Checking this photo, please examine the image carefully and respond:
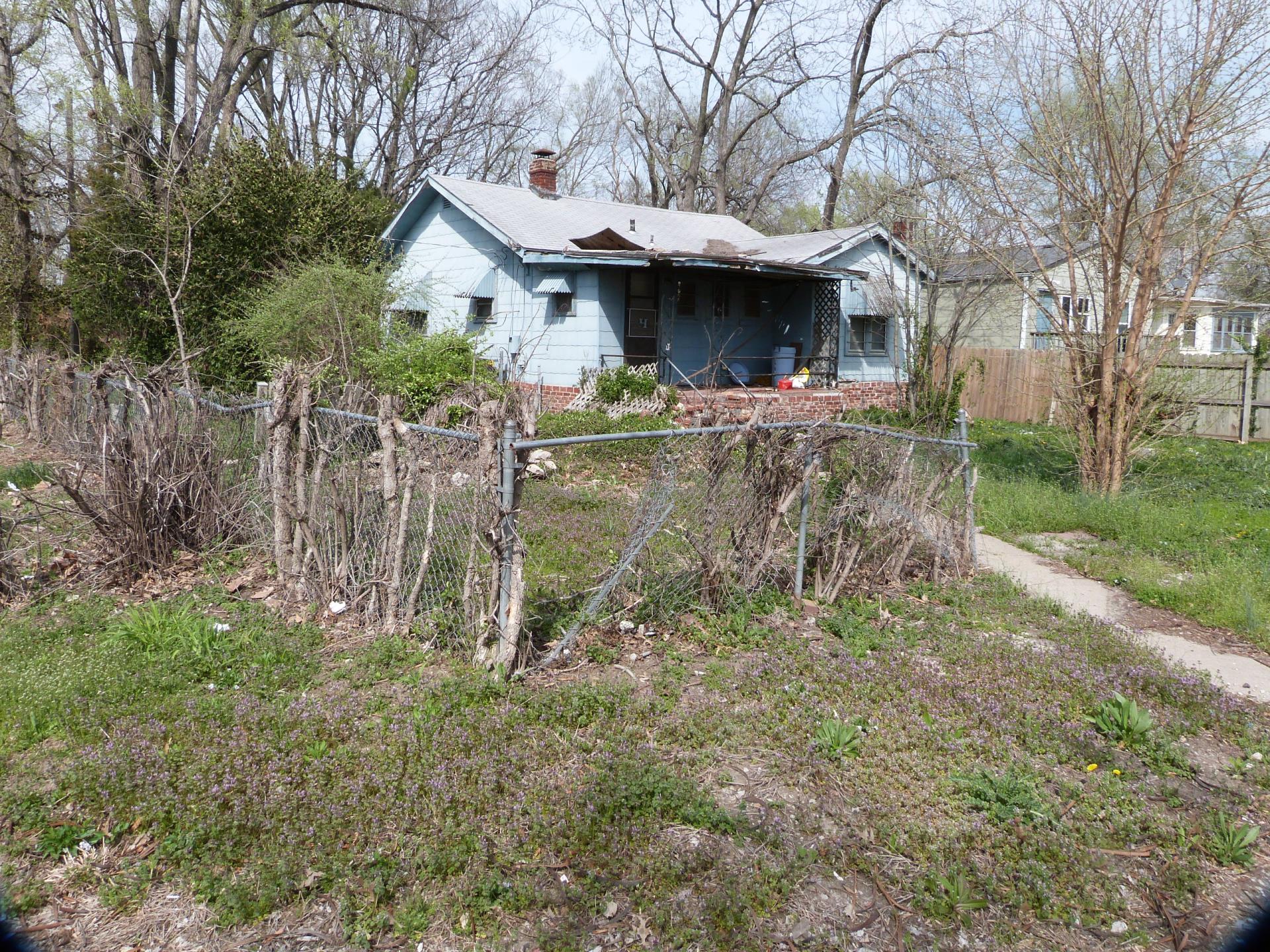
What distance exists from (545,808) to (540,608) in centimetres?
215

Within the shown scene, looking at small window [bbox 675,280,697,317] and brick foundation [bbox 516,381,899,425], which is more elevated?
small window [bbox 675,280,697,317]

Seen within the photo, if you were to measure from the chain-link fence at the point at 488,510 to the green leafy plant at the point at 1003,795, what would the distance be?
2152 millimetres

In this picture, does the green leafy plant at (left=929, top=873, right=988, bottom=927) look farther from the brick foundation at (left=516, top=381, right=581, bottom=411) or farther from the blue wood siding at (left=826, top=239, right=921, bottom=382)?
the blue wood siding at (left=826, top=239, right=921, bottom=382)

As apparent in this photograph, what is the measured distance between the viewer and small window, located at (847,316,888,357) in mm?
19609

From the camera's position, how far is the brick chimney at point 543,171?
20.0 m

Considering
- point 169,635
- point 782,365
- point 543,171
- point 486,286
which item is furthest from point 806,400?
point 169,635

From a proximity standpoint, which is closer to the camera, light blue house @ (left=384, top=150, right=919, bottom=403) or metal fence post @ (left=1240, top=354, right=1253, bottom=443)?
metal fence post @ (left=1240, top=354, right=1253, bottom=443)

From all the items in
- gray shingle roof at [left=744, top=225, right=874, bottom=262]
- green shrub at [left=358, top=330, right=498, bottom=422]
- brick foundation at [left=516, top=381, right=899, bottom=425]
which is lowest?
brick foundation at [left=516, top=381, right=899, bottom=425]

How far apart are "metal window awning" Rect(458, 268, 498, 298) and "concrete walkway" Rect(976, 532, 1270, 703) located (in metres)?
11.4

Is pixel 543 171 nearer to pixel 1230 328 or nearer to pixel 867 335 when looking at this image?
pixel 867 335

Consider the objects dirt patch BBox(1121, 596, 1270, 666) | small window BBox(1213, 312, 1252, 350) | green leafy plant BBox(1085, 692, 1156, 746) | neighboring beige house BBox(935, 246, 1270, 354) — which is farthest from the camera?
small window BBox(1213, 312, 1252, 350)

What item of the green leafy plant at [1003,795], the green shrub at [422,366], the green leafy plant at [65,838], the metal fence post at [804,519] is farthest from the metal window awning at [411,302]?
the green leafy plant at [1003,795]

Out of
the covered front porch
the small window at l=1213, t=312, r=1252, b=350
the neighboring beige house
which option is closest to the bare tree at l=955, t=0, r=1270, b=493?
the neighboring beige house

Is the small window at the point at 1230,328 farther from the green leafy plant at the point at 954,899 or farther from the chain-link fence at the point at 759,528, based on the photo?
the green leafy plant at the point at 954,899
